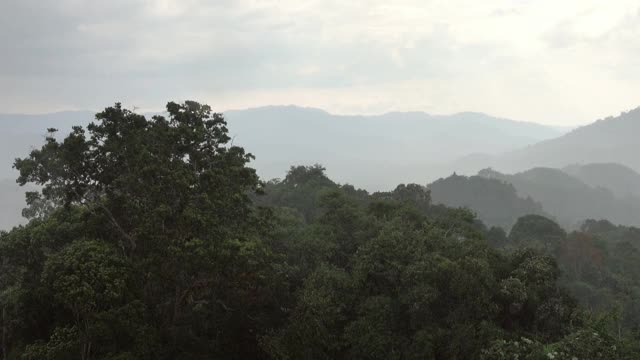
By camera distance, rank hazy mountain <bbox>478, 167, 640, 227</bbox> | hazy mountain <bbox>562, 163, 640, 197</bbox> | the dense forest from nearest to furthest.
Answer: the dense forest
hazy mountain <bbox>478, 167, 640, 227</bbox>
hazy mountain <bbox>562, 163, 640, 197</bbox>

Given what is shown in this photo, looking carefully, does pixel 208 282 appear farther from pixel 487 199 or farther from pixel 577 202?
pixel 577 202

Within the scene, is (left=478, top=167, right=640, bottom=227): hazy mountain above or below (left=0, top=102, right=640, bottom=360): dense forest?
below

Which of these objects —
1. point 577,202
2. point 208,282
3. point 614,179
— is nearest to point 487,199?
point 577,202

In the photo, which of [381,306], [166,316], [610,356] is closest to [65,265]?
[166,316]

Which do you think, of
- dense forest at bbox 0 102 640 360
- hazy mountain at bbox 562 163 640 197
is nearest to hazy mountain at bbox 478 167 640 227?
hazy mountain at bbox 562 163 640 197

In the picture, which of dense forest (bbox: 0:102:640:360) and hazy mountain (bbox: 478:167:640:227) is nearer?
dense forest (bbox: 0:102:640:360)

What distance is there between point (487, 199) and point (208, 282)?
104483 millimetres

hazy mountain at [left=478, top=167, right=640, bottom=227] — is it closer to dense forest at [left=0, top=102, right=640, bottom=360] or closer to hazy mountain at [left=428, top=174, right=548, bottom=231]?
hazy mountain at [left=428, top=174, right=548, bottom=231]

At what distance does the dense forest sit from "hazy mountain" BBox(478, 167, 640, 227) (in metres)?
120

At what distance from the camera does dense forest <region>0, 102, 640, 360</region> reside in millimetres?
16547

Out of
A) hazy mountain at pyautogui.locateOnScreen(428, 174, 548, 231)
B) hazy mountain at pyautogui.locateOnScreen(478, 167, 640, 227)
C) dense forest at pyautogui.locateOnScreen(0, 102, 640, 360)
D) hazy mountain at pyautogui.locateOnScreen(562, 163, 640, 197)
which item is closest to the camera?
dense forest at pyautogui.locateOnScreen(0, 102, 640, 360)

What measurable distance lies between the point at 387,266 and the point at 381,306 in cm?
188

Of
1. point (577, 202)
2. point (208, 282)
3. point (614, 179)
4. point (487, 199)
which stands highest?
point (208, 282)

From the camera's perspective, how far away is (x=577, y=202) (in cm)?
14238
